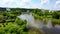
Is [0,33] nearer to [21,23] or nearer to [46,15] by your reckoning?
[21,23]

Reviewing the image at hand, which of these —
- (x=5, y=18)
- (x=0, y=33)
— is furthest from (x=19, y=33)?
(x=5, y=18)

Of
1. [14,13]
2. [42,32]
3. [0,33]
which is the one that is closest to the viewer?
[0,33]

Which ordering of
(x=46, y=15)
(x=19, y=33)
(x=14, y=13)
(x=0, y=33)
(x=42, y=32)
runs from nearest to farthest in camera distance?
(x=0, y=33), (x=19, y=33), (x=42, y=32), (x=14, y=13), (x=46, y=15)

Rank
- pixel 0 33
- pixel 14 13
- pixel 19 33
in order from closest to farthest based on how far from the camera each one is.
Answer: pixel 0 33, pixel 19 33, pixel 14 13

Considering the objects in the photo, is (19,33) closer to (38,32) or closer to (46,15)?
(38,32)

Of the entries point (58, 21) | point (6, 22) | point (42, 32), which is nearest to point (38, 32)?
point (42, 32)

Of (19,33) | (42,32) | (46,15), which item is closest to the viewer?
(19,33)

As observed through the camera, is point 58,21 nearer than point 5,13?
No

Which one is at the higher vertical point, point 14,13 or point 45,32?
point 14,13

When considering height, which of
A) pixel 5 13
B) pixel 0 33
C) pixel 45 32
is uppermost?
pixel 5 13
